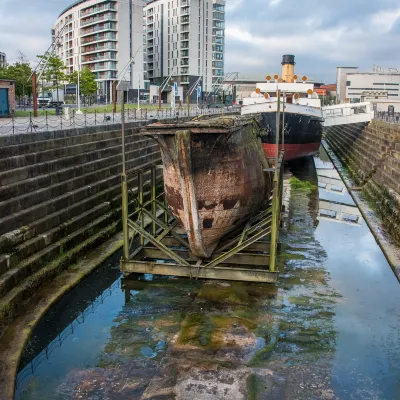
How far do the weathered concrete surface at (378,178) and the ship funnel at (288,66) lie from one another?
21.8ft

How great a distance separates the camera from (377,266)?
13.0 meters

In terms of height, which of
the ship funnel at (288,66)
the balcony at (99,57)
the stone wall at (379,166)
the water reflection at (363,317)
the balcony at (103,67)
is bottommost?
the water reflection at (363,317)

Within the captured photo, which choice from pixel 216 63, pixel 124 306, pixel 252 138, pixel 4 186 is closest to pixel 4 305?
pixel 124 306

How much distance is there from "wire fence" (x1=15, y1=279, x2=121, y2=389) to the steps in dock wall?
2.99 feet

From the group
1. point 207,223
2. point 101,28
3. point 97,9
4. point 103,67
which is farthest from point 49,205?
point 97,9

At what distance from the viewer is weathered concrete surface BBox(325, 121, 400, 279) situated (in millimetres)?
15383

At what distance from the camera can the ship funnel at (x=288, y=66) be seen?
3519cm

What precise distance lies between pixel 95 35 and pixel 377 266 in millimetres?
77317

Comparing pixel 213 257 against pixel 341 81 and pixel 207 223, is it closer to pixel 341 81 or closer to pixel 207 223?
pixel 207 223

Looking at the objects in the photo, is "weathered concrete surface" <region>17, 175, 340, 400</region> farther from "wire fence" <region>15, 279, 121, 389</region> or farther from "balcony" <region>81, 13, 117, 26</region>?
"balcony" <region>81, 13, 117, 26</region>

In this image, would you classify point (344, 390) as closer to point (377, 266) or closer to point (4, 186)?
point (377, 266)

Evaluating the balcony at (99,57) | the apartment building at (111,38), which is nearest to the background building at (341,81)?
the apartment building at (111,38)

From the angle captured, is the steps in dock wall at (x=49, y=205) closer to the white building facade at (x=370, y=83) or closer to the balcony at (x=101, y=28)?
the balcony at (x=101, y=28)

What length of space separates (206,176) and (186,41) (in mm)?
82262
